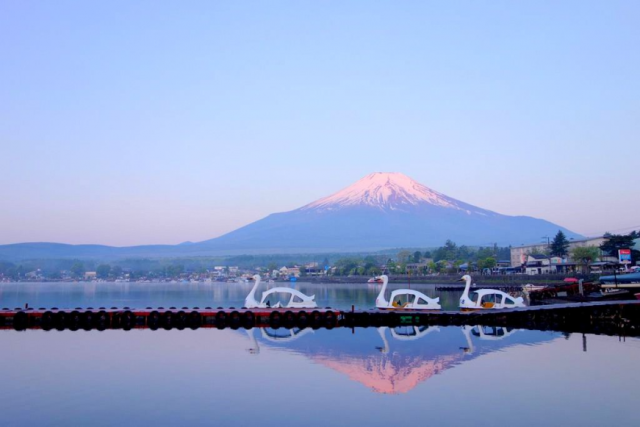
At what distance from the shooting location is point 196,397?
23.9 meters

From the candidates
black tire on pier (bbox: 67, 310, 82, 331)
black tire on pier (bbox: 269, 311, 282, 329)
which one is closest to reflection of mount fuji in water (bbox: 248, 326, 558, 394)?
black tire on pier (bbox: 269, 311, 282, 329)

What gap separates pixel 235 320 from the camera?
44.1m

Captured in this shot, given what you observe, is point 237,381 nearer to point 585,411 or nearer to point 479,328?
point 585,411

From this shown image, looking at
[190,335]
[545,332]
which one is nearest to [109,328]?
[190,335]

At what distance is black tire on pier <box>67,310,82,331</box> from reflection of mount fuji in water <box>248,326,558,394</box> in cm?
1167

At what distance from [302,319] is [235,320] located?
14.4ft

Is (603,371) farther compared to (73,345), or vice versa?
(73,345)

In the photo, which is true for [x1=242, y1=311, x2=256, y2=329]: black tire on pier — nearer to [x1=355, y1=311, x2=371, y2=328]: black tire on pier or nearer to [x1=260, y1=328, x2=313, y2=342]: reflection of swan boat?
[x1=260, y1=328, x2=313, y2=342]: reflection of swan boat

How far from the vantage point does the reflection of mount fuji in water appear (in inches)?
1115

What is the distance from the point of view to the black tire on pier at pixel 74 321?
145 feet

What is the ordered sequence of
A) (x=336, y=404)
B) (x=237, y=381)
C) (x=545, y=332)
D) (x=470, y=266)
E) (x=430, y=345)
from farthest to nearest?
(x=470, y=266)
(x=545, y=332)
(x=430, y=345)
(x=237, y=381)
(x=336, y=404)

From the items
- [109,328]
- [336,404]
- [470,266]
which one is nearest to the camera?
[336,404]

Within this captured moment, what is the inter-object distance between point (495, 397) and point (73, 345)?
2452cm

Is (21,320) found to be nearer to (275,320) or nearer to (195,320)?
(195,320)
